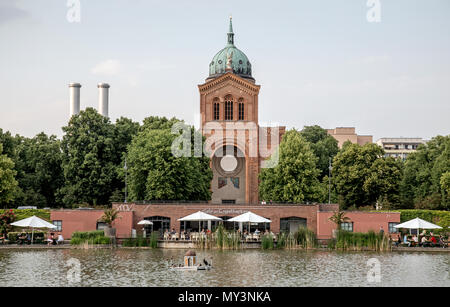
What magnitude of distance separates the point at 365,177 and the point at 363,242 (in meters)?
25.0

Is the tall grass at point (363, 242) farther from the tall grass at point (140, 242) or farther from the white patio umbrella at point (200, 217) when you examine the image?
the tall grass at point (140, 242)

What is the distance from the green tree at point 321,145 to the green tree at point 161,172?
22496mm

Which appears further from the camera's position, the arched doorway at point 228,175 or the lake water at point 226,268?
the arched doorway at point 228,175

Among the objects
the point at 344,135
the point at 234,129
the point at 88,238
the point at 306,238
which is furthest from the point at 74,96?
the point at 306,238

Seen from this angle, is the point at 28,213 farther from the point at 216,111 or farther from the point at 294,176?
the point at 216,111

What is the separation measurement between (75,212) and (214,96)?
27.0m

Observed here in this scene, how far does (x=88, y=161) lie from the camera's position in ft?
222

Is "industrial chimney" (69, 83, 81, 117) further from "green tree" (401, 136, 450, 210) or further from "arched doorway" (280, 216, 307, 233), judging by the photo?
"arched doorway" (280, 216, 307, 233)

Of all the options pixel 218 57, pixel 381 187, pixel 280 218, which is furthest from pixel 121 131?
pixel 381 187

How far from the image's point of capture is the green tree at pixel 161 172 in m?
59.7

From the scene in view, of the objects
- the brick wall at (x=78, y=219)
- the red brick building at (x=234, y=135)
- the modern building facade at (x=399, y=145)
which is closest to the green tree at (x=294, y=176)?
the red brick building at (x=234, y=135)

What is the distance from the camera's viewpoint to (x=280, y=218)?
188 ft

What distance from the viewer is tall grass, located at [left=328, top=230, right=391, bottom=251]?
153 ft
